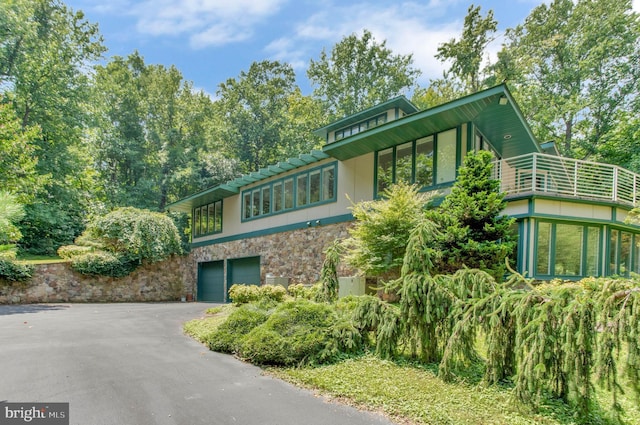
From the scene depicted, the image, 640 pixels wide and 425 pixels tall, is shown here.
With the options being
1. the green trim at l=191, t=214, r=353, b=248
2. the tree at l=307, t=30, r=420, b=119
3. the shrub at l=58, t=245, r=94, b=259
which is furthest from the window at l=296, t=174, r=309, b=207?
the tree at l=307, t=30, r=420, b=119

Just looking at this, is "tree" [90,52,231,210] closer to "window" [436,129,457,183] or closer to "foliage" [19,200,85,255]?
"foliage" [19,200,85,255]

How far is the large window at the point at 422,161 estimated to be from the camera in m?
10.5

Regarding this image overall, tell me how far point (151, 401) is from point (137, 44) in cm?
3226

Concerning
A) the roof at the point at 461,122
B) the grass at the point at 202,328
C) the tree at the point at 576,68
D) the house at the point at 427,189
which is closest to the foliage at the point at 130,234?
the house at the point at 427,189

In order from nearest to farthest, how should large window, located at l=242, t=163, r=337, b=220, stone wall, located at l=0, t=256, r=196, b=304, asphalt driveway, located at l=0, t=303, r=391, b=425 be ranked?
asphalt driveway, located at l=0, t=303, r=391, b=425 → large window, located at l=242, t=163, r=337, b=220 → stone wall, located at l=0, t=256, r=196, b=304

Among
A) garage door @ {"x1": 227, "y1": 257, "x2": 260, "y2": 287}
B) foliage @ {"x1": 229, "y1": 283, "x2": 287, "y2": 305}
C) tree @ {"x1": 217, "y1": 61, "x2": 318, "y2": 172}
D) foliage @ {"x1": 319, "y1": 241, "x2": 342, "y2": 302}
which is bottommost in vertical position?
garage door @ {"x1": 227, "y1": 257, "x2": 260, "y2": 287}

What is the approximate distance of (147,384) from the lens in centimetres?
464

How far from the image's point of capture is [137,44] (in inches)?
1140

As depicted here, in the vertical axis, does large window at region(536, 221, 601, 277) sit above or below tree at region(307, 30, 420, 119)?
below

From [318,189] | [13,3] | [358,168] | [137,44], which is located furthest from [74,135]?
[358,168]

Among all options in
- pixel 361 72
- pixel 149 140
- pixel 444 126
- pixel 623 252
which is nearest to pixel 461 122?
pixel 444 126

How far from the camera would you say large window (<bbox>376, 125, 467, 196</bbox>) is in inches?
412

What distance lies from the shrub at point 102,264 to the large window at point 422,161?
1311cm

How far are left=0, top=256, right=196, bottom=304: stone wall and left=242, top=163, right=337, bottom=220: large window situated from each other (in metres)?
5.88
